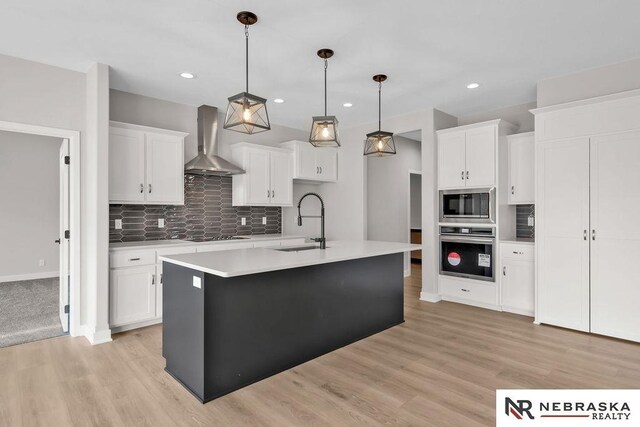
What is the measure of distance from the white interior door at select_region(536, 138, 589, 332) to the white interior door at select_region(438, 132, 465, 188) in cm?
96

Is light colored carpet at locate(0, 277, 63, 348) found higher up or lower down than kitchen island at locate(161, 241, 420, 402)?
lower down

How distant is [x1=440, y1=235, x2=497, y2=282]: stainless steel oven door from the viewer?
4.47 meters

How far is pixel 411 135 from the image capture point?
6.35 meters

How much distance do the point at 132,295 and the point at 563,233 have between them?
4465mm

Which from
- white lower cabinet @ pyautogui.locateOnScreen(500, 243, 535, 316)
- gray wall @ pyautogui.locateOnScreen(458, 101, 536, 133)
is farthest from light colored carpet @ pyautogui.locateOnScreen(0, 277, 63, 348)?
gray wall @ pyautogui.locateOnScreen(458, 101, 536, 133)

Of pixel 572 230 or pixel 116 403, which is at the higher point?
pixel 572 230

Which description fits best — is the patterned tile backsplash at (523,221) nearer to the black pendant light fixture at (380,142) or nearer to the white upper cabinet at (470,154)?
the white upper cabinet at (470,154)

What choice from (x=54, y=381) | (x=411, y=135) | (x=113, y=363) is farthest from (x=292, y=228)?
(x=54, y=381)

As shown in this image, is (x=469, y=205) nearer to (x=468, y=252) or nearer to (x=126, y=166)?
(x=468, y=252)

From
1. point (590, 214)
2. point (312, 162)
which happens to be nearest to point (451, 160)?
point (590, 214)

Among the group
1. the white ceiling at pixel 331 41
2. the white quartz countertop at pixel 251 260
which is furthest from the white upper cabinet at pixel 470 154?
the white quartz countertop at pixel 251 260

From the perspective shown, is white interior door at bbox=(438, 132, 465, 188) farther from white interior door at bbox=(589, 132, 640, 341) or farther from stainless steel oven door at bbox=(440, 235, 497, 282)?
white interior door at bbox=(589, 132, 640, 341)

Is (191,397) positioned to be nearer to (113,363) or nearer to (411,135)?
(113,363)

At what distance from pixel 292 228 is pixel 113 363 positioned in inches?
135
